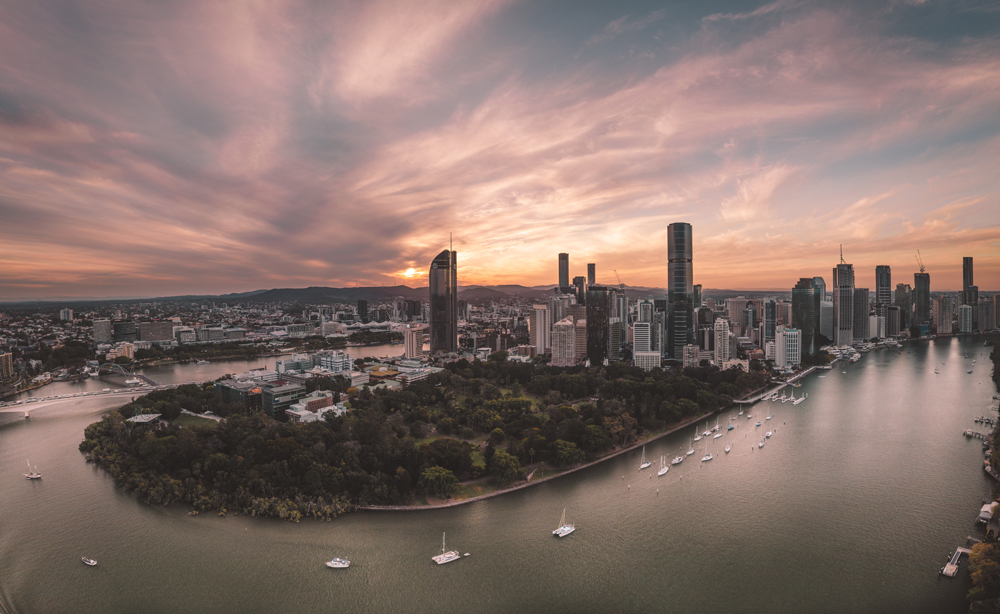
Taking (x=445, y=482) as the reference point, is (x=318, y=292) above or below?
above

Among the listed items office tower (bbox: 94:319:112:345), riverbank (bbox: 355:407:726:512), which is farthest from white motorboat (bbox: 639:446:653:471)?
office tower (bbox: 94:319:112:345)

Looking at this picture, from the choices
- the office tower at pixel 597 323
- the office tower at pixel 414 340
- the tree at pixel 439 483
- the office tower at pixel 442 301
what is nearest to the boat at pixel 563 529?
the tree at pixel 439 483

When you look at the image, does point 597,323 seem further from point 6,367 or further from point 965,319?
point 965,319

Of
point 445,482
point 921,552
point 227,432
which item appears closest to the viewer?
point 921,552

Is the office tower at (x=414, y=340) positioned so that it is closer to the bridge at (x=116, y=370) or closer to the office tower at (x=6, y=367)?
the bridge at (x=116, y=370)

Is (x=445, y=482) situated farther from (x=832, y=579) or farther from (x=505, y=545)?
(x=832, y=579)

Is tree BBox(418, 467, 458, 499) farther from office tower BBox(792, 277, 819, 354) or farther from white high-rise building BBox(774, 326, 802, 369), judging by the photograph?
office tower BBox(792, 277, 819, 354)

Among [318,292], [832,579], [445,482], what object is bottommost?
[832,579]

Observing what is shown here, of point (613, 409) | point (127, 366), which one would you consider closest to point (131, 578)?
point (613, 409)

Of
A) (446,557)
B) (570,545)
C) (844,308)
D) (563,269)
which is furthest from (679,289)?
(563,269)
